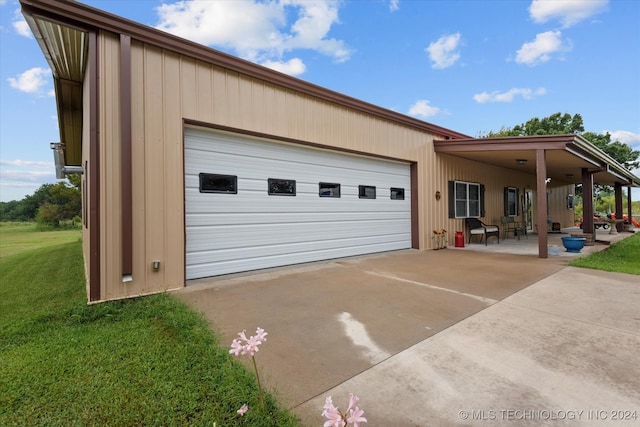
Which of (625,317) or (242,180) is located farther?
(242,180)

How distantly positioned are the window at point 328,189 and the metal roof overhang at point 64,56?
446cm

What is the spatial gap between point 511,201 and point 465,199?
4.24m

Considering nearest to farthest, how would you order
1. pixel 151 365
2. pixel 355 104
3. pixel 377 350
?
pixel 151 365, pixel 377 350, pixel 355 104

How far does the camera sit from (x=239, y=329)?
286 cm

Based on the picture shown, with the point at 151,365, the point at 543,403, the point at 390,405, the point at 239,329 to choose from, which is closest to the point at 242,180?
the point at 239,329

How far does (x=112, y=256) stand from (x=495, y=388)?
4351 mm

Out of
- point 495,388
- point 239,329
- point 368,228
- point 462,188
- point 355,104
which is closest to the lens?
point 495,388

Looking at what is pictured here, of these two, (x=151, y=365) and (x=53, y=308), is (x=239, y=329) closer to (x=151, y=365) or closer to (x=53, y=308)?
(x=151, y=365)

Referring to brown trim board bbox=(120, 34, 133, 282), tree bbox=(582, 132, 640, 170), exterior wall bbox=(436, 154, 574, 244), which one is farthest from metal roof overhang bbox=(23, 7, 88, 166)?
tree bbox=(582, 132, 640, 170)

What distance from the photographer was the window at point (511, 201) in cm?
1200

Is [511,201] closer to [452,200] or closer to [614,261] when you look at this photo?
[452,200]

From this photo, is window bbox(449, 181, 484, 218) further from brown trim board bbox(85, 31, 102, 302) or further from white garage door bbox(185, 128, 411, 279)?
brown trim board bbox(85, 31, 102, 302)

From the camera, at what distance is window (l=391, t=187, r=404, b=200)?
800cm

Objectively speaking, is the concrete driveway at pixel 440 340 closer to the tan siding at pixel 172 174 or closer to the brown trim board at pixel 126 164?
the tan siding at pixel 172 174
